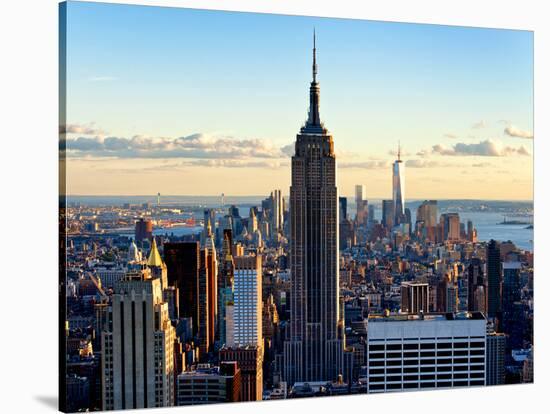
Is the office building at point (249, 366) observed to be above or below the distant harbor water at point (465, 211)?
below

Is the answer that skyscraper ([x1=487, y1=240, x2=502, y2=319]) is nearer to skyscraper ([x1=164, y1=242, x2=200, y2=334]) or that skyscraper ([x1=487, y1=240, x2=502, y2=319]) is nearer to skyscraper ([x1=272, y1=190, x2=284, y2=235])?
skyscraper ([x1=272, y1=190, x2=284, y2=235])

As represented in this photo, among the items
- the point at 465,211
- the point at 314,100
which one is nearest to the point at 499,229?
the point at 465,211

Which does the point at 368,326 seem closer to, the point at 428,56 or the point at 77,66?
the point at 428,56

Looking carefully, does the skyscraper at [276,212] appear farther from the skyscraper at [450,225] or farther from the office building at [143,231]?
the skyscraper at [450,225]

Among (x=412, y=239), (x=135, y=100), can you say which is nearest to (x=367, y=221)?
(x=412, y=239)

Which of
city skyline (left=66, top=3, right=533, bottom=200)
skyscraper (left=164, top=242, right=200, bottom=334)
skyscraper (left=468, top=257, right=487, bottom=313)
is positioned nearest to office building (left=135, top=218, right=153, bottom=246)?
skyscraper (left=164, top=242, right=200, bottom=334)

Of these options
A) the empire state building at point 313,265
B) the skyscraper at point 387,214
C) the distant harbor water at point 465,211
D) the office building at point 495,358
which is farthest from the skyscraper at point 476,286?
the empire state building at point 313,265

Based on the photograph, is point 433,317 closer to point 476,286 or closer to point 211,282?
point 476,286
